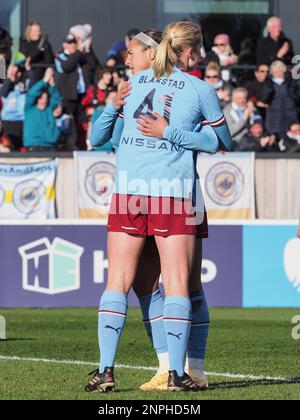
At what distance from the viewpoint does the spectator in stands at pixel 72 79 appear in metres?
18.8

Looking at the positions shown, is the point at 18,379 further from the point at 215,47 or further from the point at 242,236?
A: the point at 215,47

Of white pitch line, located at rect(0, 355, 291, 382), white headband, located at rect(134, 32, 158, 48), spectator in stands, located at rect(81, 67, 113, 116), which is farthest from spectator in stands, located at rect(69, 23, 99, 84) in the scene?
white headband, located at rect(134, 32, 158, 48)

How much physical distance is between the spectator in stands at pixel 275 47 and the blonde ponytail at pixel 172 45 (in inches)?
513

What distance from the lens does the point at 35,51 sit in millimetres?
19391

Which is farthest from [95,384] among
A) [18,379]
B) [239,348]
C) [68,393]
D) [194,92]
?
[239,348]

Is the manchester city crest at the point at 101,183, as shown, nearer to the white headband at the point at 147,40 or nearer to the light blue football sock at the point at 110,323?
the white headband at the point at 147,40

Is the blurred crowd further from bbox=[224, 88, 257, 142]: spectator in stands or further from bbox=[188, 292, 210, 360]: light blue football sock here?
bbox=[188, 292, 210, 360]: light blue football sock

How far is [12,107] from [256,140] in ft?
12.7

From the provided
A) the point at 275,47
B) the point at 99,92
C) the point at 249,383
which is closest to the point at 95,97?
the point at 99,92

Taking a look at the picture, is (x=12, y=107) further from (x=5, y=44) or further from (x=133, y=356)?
(x=133, y=356)

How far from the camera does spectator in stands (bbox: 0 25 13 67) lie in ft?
63.5

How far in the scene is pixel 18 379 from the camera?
7.68m

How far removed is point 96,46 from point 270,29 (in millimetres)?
3954

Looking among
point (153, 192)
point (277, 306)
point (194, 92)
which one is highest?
point (194, 92)
